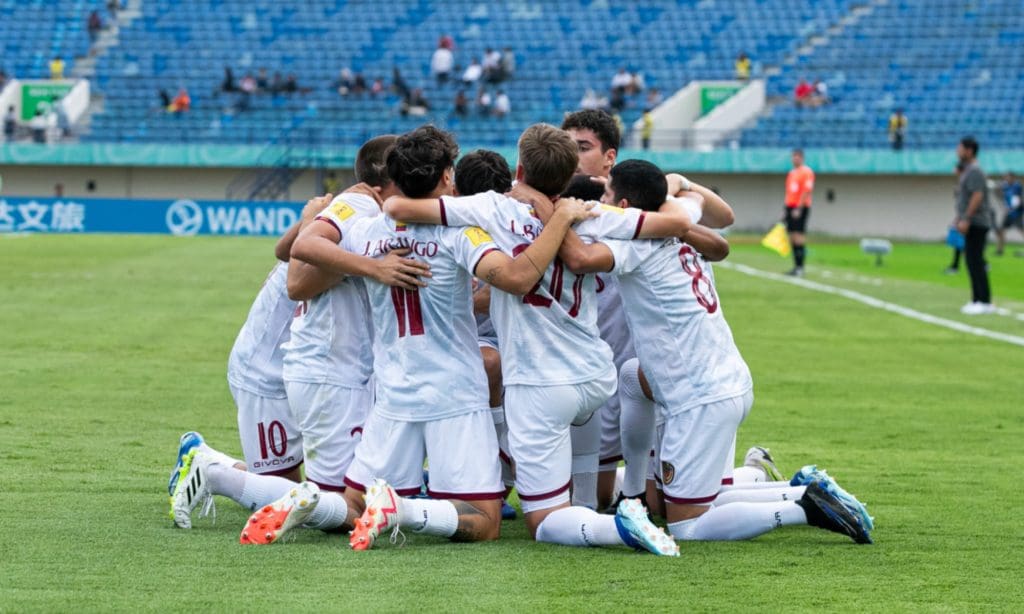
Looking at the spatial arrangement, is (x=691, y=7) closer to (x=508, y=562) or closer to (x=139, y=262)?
(x=139, y=262)

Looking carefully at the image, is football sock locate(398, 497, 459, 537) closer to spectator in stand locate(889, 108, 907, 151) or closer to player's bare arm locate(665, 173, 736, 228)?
player's bare arm locate(665, 173, 736, 228)

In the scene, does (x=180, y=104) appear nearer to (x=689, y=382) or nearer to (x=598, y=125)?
(x=598, y=125)

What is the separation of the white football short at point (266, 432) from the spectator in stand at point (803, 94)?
41.0m

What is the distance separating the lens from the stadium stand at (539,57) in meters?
45.6

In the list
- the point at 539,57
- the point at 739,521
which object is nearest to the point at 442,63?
the point at 539,57

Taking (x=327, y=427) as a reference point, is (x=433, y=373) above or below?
above

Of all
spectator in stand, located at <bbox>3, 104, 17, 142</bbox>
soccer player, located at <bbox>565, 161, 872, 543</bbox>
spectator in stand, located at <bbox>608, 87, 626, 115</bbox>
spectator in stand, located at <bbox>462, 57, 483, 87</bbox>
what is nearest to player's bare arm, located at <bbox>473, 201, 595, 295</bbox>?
soccer player, located at <bbox>565, 161, 872, 543</bbox>

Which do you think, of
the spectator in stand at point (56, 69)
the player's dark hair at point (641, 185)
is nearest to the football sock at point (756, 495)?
the player's dark hair at point (641, 185)

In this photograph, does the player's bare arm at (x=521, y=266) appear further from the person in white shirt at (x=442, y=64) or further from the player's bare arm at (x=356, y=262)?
the person in white shirt at (x=442, y=64)

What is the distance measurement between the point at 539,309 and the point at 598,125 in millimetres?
1599

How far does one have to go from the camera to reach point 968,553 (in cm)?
604

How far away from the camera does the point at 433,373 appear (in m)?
6.12

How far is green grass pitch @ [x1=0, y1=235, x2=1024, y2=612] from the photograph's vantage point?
5.10 m

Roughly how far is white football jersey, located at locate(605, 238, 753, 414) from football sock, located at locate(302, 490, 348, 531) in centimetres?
148
